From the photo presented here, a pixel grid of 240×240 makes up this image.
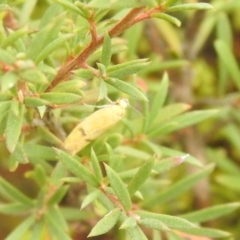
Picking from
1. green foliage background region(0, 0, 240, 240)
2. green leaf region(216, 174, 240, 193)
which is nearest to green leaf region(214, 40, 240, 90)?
Answer: green foliage background region(0, 0, 240, 240)

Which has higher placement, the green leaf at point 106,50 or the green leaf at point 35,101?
the green leaf at point 106,50

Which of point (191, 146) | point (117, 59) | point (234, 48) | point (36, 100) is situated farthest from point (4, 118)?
point (234, 48)

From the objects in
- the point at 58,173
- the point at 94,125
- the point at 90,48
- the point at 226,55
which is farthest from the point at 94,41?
the point at 226,55

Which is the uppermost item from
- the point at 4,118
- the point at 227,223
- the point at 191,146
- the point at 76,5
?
the point at 76,5

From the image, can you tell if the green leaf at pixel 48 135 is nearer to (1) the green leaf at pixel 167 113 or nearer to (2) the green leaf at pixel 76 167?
(2) the green leaf at pixel 76 167

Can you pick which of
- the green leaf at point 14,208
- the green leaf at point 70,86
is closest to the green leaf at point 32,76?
the green leaf at point 70,86

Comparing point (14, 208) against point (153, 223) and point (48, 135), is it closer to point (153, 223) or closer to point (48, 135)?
point (48, 135)

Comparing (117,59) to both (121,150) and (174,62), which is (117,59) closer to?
(174,62)
